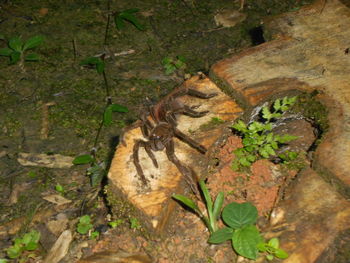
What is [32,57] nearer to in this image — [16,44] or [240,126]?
[16,44]

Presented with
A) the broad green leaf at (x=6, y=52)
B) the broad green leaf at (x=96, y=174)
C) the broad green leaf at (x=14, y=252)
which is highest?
the broad green leaf at (x=6, y=52)

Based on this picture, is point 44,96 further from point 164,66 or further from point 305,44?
point 305,44

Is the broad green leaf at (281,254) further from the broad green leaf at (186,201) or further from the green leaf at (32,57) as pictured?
the green leaf at (32,57)

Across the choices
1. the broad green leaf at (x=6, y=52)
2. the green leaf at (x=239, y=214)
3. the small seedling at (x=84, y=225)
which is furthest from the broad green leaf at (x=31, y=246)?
the broad green leaf at (x=6, y=52)

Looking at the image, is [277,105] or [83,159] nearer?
[277,105]

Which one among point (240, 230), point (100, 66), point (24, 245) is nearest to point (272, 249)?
point (240, 230)

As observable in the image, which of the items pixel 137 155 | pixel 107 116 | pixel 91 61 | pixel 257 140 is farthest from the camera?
pixel 91 61

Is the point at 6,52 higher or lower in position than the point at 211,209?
lower

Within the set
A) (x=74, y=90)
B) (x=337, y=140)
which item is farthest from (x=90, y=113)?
(x=337, y=140)
